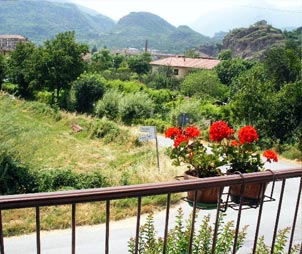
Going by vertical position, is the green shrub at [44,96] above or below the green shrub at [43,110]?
below

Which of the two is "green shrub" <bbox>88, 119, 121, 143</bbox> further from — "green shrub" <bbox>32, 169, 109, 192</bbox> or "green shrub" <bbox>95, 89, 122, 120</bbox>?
"green shrub" <bbox>32, 169, 109, 192</bbox>

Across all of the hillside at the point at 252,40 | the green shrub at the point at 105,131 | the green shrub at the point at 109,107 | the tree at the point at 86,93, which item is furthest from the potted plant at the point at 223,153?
the hillside at the point at 252,40

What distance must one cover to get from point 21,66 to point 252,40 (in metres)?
68.7

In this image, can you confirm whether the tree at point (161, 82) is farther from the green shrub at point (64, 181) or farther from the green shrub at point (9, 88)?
the green shrub at point (64, 181)

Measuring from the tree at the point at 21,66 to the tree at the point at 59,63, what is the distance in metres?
2.73

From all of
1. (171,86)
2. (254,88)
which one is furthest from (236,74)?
(254,88)

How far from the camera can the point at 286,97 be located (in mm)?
16547

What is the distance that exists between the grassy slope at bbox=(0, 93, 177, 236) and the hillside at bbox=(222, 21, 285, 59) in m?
65.9

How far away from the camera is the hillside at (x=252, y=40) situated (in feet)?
265

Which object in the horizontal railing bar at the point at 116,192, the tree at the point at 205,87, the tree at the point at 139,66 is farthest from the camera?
the tree at the point at 139,66

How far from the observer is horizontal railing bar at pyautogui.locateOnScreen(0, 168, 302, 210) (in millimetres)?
1307

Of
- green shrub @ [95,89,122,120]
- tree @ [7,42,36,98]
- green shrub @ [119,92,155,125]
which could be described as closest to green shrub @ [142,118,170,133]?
green shrub @ [119,92,155,125]

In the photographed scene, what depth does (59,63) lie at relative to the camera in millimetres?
24906

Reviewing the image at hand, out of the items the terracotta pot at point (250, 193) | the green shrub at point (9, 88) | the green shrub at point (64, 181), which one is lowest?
the green shrub at point (9, 88)
